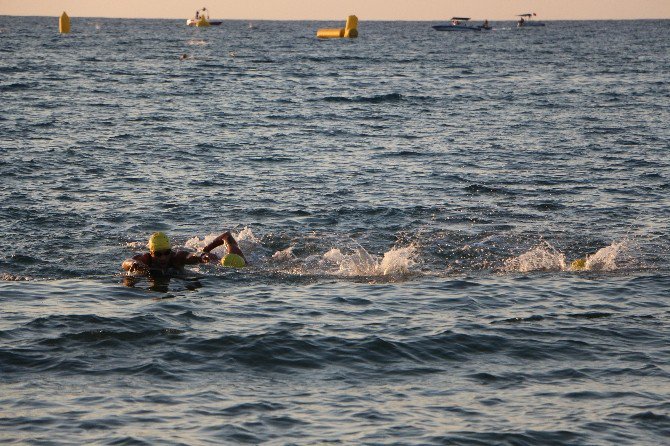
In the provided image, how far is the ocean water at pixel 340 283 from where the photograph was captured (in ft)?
38.5

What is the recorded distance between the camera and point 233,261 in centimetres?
1812

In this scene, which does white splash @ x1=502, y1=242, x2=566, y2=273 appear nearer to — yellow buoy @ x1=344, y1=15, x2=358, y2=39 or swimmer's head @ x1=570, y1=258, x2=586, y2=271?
swimmer's head @ x1=570, y1=258, x2=586, y2=271

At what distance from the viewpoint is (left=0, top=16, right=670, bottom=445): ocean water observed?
1175 cm

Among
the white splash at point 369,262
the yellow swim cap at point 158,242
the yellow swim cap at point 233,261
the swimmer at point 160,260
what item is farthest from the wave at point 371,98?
the yellow swim cap at point 158,242

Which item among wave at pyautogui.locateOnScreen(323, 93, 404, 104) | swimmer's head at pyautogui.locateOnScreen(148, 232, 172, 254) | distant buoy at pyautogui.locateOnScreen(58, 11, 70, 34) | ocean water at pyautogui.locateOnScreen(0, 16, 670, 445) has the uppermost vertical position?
distant buoy at pyautogui.locateOnScreen(58, 11, 70, 34)

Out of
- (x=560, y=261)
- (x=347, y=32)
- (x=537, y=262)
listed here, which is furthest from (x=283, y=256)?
(x=347, y=32)

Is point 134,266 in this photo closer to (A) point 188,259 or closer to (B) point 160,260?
(B) point 160,260

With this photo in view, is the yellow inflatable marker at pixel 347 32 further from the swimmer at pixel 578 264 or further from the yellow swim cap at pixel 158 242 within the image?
the yellow swim cap at pixel 158 242

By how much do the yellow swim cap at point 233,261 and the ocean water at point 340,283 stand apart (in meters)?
0.33

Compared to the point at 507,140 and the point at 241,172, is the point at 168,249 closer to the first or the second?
the point at 241,172

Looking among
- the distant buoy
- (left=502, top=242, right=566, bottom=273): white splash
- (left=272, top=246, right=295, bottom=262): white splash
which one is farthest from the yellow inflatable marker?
(left=502, top=242, right=566, bottom=273): white splash

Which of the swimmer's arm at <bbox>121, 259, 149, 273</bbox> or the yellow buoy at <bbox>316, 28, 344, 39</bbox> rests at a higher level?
the yellow buoy at <bbox>316, 28, 344, 39</bbox>

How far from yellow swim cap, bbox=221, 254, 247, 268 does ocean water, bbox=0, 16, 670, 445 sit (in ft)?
1.08

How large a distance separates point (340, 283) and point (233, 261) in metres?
2.04
